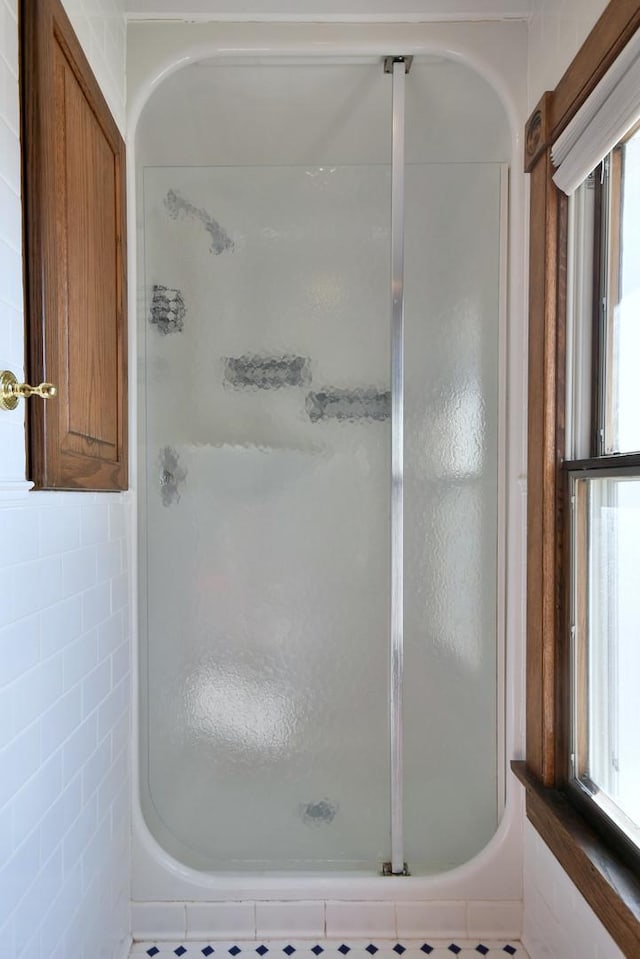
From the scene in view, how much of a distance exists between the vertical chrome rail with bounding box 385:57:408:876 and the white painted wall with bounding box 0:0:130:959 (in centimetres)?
68

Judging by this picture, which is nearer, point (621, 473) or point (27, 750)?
point (27, 750)

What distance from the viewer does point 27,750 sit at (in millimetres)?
923

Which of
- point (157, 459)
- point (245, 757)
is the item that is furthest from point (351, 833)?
point (157, 459)

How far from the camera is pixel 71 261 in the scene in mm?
1111

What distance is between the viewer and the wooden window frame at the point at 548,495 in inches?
52.1

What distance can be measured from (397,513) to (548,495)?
373 millimetres

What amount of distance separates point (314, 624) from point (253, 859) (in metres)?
0.64

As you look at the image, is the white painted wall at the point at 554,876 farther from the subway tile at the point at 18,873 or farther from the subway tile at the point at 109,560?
the subway tile at the point at 109,560

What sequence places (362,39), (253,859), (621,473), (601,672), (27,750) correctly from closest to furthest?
(27,750) → (621,473) → (601,672) → (362,39) → (253,859)

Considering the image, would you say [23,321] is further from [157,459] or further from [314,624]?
[314,624]

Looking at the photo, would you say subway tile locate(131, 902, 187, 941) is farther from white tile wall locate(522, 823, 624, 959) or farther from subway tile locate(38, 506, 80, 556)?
subway tile locate(38, 506, 80, 556)

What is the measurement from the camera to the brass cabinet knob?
84 cm

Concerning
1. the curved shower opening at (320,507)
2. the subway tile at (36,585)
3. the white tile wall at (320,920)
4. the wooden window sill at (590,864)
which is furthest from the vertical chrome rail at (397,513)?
the subway tile at (36,585)

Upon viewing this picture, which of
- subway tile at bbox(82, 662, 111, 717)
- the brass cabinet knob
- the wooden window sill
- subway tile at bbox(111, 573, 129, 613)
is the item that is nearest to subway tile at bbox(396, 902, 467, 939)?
the wooden window sill
